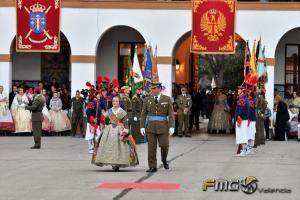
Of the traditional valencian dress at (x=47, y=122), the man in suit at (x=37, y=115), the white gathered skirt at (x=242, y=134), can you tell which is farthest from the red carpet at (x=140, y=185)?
the traditional valencian dress at (x=47, y=122)

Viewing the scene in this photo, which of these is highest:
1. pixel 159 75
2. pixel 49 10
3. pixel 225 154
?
pixel 49 10

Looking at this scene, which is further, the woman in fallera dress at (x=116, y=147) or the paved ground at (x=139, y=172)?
the woman in fallera dress at (x=116, y=147)

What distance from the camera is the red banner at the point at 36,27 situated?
31812mm

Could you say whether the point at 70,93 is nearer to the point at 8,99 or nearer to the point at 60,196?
the point at 8,99

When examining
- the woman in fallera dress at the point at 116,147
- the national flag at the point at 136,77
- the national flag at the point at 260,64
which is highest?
the national flag at the point at 260,64

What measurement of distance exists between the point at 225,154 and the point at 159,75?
32.3 feet

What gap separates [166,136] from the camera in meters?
17.7

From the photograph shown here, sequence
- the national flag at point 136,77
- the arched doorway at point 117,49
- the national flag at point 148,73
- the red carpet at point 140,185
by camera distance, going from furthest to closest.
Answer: the arched doorway at point 117,49 → the national flag at point 148,73 → the national flag at point 136,77 → the red carpet at point 140,185

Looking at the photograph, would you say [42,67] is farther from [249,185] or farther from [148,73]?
[249,185]

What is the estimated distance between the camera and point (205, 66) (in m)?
84.4

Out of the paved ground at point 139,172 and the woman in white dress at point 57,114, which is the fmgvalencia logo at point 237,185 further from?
the woman in white dress at point 57,114


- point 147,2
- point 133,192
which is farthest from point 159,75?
point 133,192

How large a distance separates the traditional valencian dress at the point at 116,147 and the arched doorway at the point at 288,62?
17.9 meters

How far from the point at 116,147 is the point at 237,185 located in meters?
3.38
